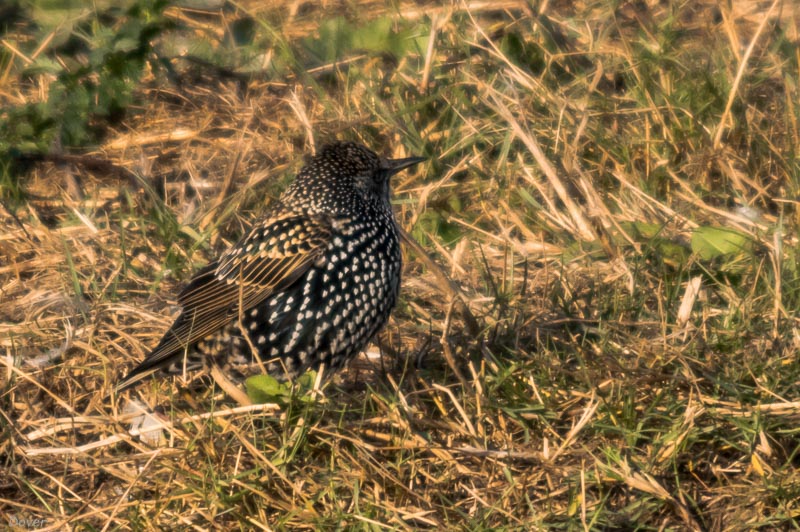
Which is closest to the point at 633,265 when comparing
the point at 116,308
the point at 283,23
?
the point at 116,308

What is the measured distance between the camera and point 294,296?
4.51 m

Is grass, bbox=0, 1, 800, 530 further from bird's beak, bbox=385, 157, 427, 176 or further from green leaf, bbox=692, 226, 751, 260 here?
bird's beak, bbox=385, 157, 427, 176

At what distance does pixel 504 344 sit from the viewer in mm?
4695

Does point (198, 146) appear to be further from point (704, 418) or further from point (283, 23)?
point (704, 418)

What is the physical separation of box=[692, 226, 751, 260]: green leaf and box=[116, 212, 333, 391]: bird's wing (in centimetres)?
166

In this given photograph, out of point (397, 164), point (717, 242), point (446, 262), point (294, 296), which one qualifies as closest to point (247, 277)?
point (294, 296)

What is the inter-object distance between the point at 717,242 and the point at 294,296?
1.92 m

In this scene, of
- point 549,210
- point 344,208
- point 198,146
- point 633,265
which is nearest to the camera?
point 344,208

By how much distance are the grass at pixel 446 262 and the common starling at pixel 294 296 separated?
0.68 ft

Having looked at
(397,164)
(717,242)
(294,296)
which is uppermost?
(397,164)

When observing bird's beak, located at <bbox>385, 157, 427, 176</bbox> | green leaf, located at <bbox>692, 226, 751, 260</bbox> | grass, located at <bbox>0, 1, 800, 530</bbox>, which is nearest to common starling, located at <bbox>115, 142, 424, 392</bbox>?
grass, located at <bbox>0, 1, 800, 530</bbox>

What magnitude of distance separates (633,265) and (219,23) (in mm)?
3701

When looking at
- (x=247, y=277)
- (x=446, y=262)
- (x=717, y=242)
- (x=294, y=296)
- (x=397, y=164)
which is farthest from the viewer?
(x=446, y=262)

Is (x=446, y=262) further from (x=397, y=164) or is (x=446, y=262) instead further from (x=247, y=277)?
(x=247, y=277)
